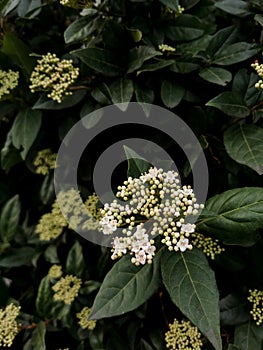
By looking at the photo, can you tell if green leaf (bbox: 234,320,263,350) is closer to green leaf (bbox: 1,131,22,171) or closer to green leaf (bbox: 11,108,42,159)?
green leaf (bbox: 11,108,42,159)

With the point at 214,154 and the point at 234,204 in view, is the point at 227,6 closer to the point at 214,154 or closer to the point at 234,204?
the point at 214,154

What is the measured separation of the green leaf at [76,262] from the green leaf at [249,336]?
3.19 feet

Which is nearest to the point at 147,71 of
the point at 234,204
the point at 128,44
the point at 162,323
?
the point at 128,44

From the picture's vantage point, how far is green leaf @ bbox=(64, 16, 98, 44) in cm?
235

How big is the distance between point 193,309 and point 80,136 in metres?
1.27

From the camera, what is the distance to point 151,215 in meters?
1.77

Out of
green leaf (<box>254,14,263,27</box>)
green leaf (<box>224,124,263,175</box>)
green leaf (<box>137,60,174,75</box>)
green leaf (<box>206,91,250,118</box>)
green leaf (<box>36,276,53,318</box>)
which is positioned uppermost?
green leaf (<box>254,14,263,27</box>)

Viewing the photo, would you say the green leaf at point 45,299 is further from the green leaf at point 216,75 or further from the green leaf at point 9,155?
the green leaf at point 216,75

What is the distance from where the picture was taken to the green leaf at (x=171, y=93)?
2.28m

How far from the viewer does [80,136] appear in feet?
8.37

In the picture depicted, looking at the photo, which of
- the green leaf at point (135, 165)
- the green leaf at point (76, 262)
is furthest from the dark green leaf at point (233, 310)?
the green leaf at point (135, 165)

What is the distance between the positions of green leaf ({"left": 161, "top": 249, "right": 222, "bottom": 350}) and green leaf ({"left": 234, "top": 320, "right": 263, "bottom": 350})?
0.75m

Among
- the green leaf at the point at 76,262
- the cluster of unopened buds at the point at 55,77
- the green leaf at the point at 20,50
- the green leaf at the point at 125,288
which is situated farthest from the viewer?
the green leaf at the point at 76,262

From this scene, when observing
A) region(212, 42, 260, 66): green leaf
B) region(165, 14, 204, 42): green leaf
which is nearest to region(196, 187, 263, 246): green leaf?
region(212, 42, 260, 66): green leaf
